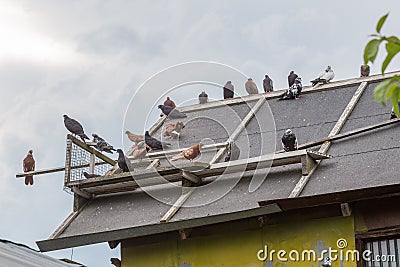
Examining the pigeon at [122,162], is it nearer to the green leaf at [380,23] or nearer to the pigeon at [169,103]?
the pigeon at [169,103]

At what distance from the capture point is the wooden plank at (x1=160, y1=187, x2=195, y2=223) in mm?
11591

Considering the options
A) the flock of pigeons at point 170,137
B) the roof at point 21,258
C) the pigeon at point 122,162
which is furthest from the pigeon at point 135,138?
the roof at point 21,258

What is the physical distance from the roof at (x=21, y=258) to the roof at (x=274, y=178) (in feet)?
16.3

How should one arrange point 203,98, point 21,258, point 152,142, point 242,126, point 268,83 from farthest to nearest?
1. point 268,83
2. point 203,98
3. point 242,126
4. point 152,142
5. point 21,258

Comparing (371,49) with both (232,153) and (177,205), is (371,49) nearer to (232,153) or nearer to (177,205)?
(177,205)

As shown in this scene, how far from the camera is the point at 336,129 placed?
13.0m

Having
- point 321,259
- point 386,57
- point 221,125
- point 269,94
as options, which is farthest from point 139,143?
point 386,57

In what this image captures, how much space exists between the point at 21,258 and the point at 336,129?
820 centimetres

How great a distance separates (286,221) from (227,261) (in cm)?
97

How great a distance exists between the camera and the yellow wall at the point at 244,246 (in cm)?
1075

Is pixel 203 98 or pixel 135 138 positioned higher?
pixel 203 98

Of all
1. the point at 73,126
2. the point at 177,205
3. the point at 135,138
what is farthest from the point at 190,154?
the point at 73,126

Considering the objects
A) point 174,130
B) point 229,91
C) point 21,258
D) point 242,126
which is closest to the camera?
point 21,258

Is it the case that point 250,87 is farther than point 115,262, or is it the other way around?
point 250,87
